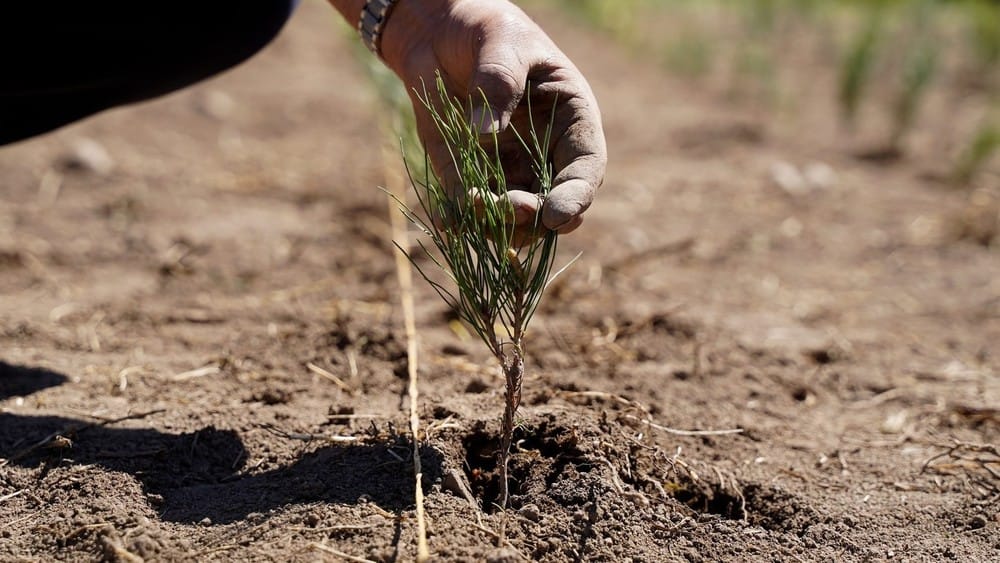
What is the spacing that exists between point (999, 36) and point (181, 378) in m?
5.00

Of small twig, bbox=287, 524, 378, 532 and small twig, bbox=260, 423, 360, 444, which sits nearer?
small twig, bbox=287, 524, 378, 532

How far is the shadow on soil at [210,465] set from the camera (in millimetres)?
1565

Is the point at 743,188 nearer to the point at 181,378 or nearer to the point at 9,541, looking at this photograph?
the point at 181,378

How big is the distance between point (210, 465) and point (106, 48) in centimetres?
129

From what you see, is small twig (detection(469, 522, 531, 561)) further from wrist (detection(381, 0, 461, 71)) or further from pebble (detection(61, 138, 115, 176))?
pebble (detection(61, 138, 115, 176))

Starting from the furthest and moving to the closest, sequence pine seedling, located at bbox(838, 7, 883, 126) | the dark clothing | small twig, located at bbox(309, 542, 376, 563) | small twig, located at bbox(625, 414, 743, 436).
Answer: pine seedling, located at bbox(838, 7, 883, 126) → the dark clothing → small twig, located at bbox(625, 414, 743, 436) → small twig, located at bbox(309, 542, 376, 563)

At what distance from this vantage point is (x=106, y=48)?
2408 millimetres

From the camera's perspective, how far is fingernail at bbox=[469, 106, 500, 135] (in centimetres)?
149

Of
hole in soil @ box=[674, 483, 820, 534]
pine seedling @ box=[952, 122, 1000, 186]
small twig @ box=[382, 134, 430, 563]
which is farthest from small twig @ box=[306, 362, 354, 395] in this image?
pine seedling @ box=[952, 122, 1000, 186]

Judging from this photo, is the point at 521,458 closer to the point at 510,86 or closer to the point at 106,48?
the point at 510,86

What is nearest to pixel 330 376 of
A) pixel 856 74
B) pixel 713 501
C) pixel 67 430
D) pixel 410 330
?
pixel 410 330

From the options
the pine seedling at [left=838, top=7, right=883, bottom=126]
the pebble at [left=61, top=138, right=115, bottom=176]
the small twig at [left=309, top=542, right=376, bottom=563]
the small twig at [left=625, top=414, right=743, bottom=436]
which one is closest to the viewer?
the small twig at [left=309, top=542, right=376, bottom=563]

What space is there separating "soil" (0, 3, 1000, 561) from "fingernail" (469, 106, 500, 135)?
1.83 feet

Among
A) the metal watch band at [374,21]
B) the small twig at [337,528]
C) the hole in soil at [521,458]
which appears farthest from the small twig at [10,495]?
the metal watch band at [374,21]
